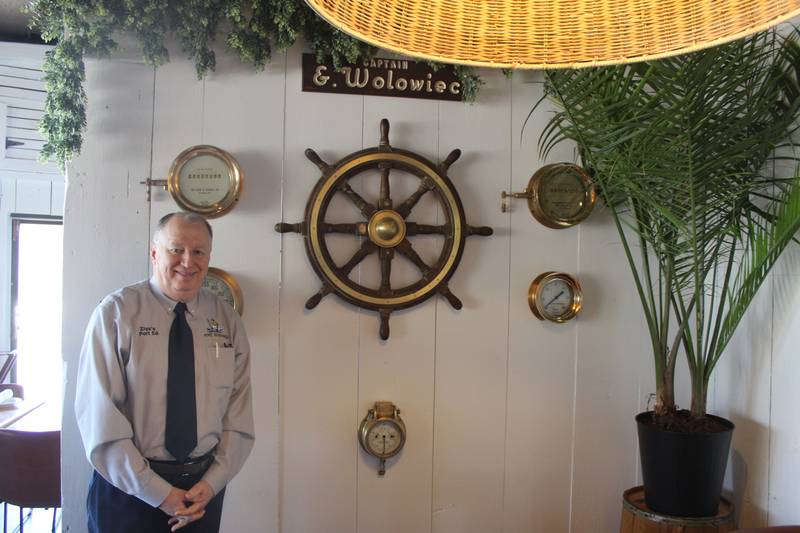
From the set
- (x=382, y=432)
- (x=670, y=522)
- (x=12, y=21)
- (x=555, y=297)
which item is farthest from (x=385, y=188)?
(x=12, y=21)

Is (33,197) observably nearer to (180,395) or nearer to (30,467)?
(30,467)

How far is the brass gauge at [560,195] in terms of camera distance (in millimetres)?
2285

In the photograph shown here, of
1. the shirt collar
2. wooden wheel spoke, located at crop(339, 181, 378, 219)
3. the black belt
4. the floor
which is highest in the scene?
wooden wheel spoke, located at crop(339, 181, 378, 219)

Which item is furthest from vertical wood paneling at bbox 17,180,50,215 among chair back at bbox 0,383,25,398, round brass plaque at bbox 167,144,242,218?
round brass plaque at bbox 167,144,242,218

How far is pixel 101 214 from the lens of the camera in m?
2.07

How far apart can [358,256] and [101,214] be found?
0.86 m

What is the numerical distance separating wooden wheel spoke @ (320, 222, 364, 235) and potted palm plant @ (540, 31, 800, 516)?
0.74 meters

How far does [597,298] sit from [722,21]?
1869mm

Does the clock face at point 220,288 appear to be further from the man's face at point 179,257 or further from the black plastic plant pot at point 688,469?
the black plastic plant pot at point 688,469

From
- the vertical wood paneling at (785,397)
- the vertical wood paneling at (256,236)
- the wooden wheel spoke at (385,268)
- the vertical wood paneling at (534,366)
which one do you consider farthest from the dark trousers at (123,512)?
the vertical wood paneling at (785,397)

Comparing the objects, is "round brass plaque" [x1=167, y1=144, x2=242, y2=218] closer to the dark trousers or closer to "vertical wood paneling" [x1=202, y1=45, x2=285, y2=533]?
"vertical wood paneling" [x1=202, y1=45, x2=285, y2=533]

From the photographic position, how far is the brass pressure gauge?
2150 millimetres

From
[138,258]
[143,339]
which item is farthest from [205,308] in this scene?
[138,258]

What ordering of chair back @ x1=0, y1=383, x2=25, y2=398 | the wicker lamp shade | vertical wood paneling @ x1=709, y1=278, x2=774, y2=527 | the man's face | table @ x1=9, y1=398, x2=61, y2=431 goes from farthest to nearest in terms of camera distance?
chair back @ x1=0, y1=383, x2=25, y2=398
table @ x1=9, y1=398, x2=61, y2=431
vertical wood paneling @ x1=709, y1=278, x2=774, y2=527
the man's face
the wicker lamp shade
